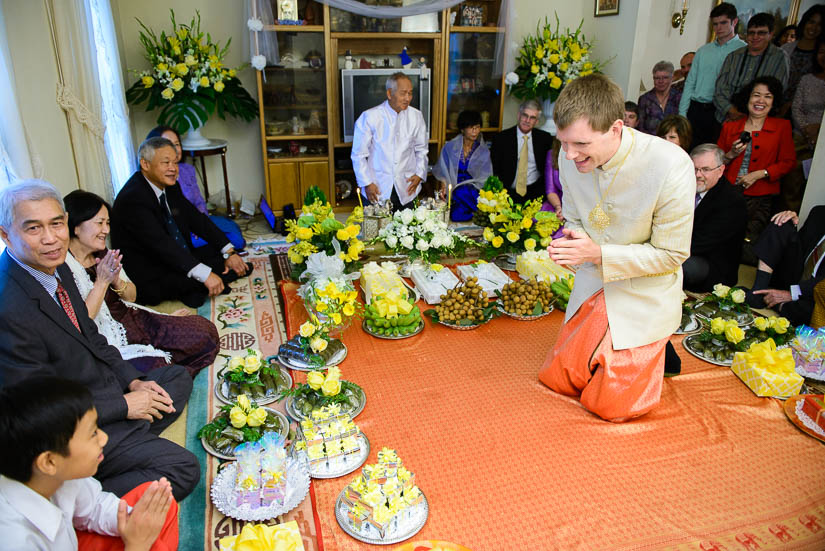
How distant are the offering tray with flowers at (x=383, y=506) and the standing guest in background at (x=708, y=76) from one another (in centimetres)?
482

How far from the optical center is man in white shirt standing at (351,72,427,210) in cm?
549

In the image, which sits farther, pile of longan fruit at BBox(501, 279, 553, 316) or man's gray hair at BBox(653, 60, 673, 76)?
man's gray hair at BBox(653, 60, 673, 76)

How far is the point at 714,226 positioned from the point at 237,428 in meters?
3.38

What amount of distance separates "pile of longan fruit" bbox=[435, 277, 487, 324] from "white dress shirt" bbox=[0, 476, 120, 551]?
2164 mm

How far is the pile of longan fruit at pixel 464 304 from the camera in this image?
3531 millimetres

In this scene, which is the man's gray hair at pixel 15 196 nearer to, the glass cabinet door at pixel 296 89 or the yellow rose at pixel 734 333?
the yellow rose at pixel 734 333

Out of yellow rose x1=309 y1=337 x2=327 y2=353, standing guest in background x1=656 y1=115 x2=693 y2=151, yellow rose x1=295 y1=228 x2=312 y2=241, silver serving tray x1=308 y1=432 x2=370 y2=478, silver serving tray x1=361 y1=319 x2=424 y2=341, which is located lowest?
silver serving tray x1=308 y1=432 x2=370 y2=478

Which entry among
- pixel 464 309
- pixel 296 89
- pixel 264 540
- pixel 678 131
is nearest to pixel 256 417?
pixel 264 540

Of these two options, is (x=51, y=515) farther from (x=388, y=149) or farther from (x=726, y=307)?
(x=388, y=149)

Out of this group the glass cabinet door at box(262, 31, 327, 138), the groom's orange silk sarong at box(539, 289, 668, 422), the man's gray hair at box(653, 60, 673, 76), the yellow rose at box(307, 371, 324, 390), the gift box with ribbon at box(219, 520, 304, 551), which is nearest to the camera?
the gift box with ribbon at box(219, 520, 304, 551)

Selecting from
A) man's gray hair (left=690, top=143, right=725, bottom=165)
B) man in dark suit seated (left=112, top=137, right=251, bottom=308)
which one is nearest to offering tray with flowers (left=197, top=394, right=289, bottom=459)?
man in dark suit seated (left=112, top=137, right=251, bottom=308)

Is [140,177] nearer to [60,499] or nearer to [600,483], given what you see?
[60,499]

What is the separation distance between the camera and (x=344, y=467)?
2352 mm

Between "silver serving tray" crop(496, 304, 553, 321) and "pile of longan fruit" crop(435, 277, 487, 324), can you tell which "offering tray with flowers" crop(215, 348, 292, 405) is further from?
"silver serving tray" crop(496, 304, 553, 321)
